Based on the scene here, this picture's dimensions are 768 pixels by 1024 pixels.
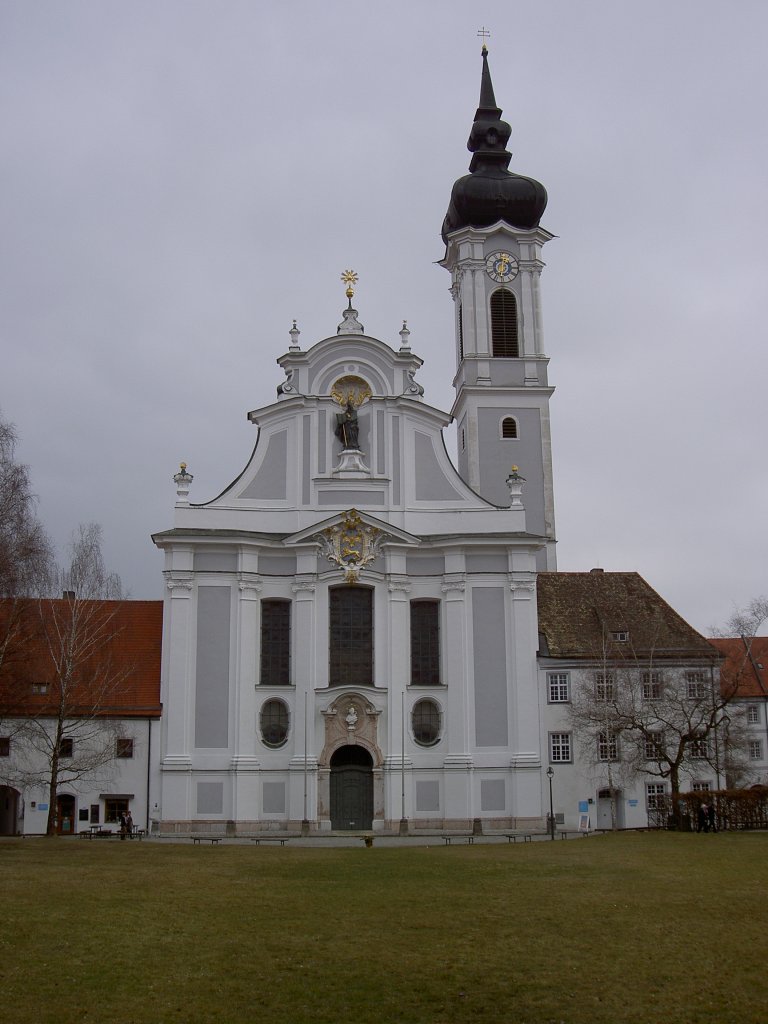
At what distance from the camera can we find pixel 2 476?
90.0 feet

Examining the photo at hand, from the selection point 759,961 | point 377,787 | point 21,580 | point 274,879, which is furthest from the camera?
point 377,787

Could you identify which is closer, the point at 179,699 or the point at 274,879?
the point at 274,879

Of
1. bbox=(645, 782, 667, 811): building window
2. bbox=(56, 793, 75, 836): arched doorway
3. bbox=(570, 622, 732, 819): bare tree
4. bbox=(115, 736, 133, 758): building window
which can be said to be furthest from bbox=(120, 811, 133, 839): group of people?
bbox=(645, 782, 667, 811): building window

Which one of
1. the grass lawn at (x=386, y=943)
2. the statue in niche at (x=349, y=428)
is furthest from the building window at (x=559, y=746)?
the grass lawn at (x=386, y=943)

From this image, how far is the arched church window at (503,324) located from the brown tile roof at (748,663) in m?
15.2

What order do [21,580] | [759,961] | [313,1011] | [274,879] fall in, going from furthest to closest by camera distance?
[21,580] → [274,879] → [759,961] → [313,1011]

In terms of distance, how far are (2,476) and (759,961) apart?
20541mm

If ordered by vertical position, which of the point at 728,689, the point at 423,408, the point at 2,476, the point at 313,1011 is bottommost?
the point at 313,1011

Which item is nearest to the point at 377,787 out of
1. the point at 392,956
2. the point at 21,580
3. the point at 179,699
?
the point at 179,699

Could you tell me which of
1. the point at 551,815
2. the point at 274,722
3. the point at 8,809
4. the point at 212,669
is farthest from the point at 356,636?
the point at 8,809

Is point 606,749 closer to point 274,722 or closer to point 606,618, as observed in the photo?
point 606,618

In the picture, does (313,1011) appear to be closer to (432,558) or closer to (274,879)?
(274,879)

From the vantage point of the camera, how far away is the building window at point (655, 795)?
40062 mm

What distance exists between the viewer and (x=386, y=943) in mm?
13805
